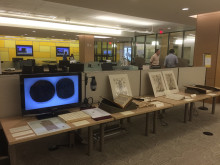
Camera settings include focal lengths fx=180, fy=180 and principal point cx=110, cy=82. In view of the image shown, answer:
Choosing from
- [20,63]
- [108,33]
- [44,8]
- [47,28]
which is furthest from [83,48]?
[44,8]

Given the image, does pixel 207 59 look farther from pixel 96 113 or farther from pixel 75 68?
pixel 96 113

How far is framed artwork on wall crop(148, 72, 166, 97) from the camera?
345 cm

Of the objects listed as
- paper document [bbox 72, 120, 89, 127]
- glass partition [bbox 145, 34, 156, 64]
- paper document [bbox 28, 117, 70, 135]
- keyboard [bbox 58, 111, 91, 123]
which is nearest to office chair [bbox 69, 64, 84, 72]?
keyboard [bbox 58, 111, 91, 123]

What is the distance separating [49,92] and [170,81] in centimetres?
254

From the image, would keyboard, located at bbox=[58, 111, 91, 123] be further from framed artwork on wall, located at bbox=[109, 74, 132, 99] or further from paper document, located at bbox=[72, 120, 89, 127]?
framed artwork on wall, located at bbox=[109, 74, 132, 99]

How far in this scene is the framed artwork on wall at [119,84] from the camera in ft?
9.61

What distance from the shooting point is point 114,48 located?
19.0 m

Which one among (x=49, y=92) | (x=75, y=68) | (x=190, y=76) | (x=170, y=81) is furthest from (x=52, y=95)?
(x=190, y=76)

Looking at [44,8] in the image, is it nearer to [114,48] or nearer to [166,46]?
[166,46]

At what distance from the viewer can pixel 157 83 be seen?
3.52 m

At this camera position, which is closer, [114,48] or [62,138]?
[62,138]

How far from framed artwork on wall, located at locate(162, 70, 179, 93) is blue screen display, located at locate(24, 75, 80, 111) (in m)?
2.02

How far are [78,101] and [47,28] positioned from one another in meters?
7.41

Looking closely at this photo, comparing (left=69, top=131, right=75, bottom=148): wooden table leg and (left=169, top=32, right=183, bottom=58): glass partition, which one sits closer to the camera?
(left=69, top=131, right=75, bottom=148): wooden table leg
